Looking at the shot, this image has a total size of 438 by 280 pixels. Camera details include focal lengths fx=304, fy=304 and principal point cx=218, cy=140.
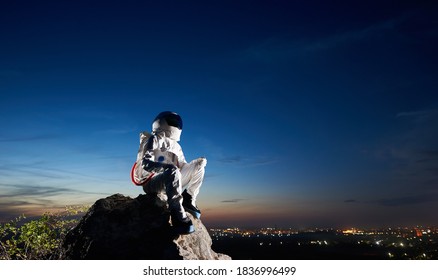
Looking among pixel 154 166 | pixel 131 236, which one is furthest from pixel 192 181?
pixel 131 236

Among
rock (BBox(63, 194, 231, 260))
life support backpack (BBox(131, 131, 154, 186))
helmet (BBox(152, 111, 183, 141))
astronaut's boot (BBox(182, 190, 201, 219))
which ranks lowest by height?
rock (BBox(63, 194, 231, 260))

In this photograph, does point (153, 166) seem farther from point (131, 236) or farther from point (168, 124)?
point (131, 236)

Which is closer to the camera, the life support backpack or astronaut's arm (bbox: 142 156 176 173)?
astronaut's arm (bbox: 142 156 176 173)

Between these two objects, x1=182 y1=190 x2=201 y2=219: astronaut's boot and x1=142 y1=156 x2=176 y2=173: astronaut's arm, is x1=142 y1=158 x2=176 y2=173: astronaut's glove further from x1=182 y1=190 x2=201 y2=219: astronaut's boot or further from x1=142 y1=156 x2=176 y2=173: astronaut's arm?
x1=182 y1=190 x2=201 y2=219: astronaut's boot

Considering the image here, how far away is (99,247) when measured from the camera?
6.82 m

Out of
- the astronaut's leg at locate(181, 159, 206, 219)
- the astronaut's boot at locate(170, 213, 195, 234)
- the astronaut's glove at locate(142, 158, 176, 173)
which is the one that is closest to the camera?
the astronaut's boot at locate(170, 213, 195, 234)

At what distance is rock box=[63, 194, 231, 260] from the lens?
22.1 feet

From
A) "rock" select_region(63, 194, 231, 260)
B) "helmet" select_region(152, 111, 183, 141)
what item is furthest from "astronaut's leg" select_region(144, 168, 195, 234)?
"helmet" select_region(152, 111, 183, 141)

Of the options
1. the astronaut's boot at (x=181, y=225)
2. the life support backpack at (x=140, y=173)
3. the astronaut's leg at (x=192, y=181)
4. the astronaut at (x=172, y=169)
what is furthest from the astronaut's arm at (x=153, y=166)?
the astronaut's boot at (x=181, y=225)

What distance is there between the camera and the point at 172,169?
6.84 metres

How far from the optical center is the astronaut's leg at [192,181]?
7.63 metres

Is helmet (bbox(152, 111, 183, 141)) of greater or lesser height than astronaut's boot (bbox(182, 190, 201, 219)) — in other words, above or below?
above

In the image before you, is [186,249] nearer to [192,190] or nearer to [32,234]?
[192,190]
